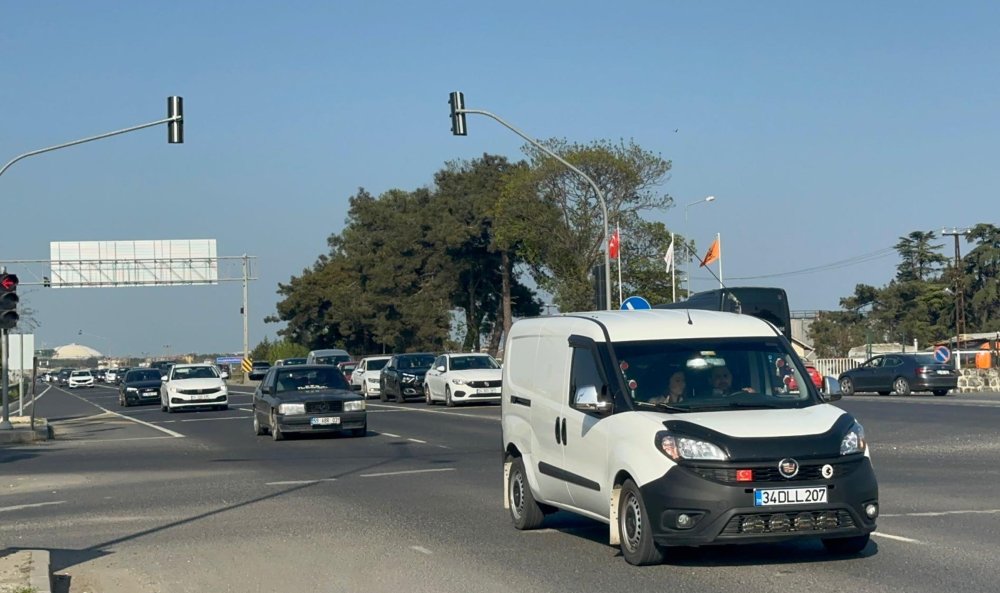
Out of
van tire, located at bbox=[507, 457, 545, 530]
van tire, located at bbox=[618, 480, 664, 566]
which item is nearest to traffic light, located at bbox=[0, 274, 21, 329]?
van tire, located at bbox=[507, 457, 545, 530]

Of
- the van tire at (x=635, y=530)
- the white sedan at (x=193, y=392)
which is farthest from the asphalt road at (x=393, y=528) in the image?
the white sedan at (x=193, y=392)

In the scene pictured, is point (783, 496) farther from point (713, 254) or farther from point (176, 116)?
point (713, 254)

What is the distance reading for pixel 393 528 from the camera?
504 inches

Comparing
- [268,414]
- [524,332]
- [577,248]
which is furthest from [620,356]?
[577,248]

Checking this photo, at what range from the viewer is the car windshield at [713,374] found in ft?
33.6

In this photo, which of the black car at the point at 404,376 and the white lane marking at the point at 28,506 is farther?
the black car at the point at 404,376

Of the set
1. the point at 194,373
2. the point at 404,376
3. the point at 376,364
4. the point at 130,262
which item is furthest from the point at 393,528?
the point at 130,262

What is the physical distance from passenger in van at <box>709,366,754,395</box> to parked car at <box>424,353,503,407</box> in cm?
2894

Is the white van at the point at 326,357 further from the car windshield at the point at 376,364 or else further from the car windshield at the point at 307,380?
the car windshield at the point at 307,380

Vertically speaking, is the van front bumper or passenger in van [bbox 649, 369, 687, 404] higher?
passenger in van [bbox 649, 369, 687, 404]

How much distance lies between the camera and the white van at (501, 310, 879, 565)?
926 centimetres

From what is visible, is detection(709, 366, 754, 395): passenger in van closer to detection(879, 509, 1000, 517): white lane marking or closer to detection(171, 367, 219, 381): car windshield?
detection(879, 509, 1000, 517): white lane marking

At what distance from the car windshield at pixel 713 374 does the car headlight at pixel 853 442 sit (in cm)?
62

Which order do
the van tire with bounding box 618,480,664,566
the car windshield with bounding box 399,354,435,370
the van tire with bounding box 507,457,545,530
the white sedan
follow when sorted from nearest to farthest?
the van tire with bounding box 618,480,664,566, the van tire with bounding box 507,457,545,530, the white sedan, the car windshield with bounding box 399,354,435,370
